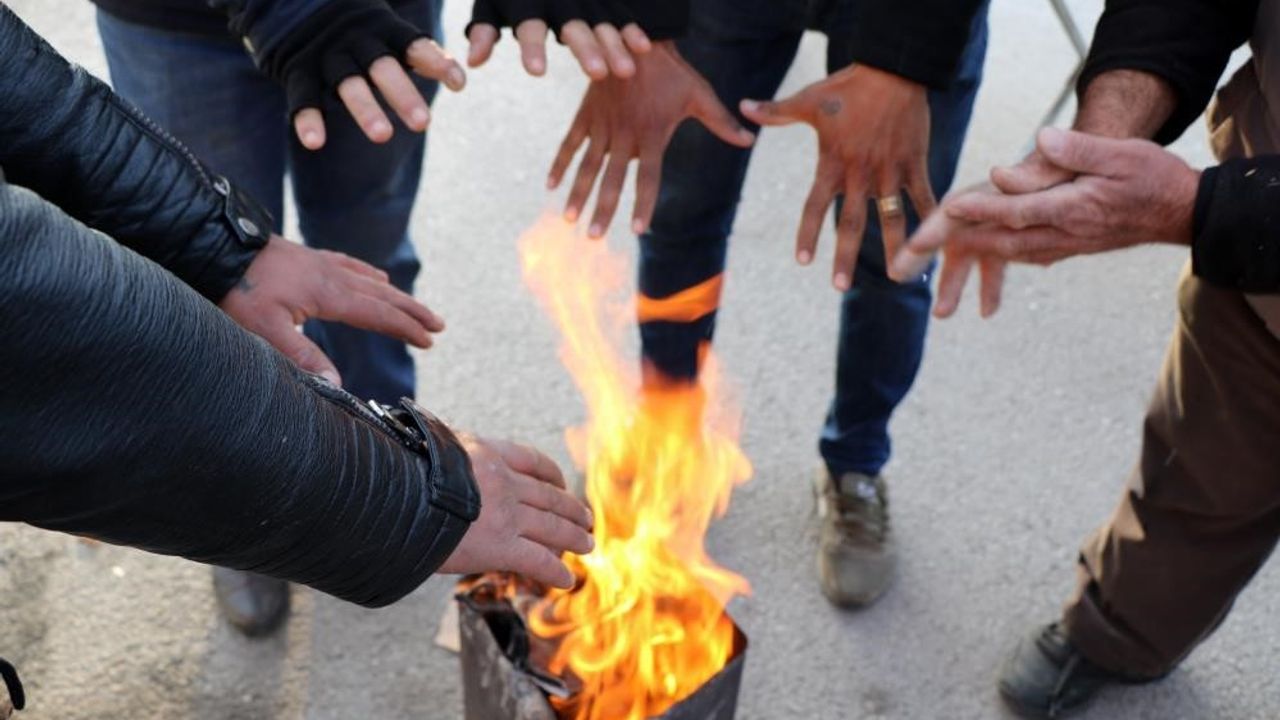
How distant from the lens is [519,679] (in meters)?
1.76

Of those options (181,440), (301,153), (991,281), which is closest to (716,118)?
(991,281)

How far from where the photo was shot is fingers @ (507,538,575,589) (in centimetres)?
144

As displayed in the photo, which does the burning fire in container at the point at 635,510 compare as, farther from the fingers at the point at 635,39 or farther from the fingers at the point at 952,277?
the fingers at the point at 635,39

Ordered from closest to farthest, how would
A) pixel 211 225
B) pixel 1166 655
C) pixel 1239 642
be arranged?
pixel 211 225 → pixel 1166 655 → pixel 1239 642

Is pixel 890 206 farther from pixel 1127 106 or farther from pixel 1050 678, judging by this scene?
pixel 1050 678

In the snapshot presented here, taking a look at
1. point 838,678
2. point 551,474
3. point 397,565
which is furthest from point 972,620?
point 397,565

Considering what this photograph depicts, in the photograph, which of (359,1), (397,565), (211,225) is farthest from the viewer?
(359,1)

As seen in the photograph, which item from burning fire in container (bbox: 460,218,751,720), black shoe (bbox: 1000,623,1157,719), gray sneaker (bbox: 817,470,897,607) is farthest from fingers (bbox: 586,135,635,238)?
black shoe (bbox: 1000,623,1157,719)

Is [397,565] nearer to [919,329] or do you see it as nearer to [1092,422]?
[919,329]

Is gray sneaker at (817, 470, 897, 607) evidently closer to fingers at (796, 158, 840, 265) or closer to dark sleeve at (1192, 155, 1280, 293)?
fingers at (796, 158, 840, 265)

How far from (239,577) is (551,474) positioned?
3.90 ft

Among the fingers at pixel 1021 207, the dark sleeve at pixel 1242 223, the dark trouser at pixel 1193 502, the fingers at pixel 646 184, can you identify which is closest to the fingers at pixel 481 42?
the fingers at pixel 646 184

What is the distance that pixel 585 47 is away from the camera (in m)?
1.96

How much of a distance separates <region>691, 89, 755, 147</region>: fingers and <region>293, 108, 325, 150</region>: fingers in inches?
25.9
